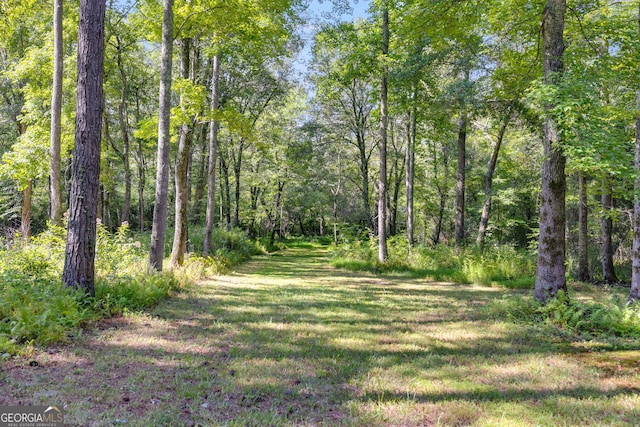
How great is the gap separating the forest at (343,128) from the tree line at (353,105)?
0.05 meters

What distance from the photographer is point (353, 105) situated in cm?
2361

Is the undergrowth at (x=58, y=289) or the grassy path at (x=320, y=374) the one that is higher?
the undergrowth at (x=58, y=289)

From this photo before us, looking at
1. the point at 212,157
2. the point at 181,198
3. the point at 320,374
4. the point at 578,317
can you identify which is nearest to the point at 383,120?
the point at 212,157

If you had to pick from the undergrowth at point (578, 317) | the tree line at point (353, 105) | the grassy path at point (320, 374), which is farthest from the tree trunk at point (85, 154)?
the undergrowth at point (578, 317)

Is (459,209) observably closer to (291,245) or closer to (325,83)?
(325,83)

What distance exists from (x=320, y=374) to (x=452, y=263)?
1084 centimetres

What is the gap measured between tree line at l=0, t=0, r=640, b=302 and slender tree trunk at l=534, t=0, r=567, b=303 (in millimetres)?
22

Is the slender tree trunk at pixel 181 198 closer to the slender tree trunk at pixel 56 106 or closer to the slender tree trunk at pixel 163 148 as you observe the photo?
the slender tree trunk at pixel 163 148

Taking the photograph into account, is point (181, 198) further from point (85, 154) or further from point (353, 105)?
point (353, 105)

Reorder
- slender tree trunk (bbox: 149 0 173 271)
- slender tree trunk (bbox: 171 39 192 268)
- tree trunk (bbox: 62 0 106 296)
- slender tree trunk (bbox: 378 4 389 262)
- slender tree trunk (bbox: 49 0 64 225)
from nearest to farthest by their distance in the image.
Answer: tree trunk (bbox: 62 0 106 296) → slender tree trunk (bbox: 149 0 173 271) → slender tree trunk (bbox: 49 0 64 225) → slender tree trunk (bbox: 171 39 192 268) → slender tree trunk (bbox: 378 4 389 262)

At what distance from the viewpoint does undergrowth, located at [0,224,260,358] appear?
420 centimetres

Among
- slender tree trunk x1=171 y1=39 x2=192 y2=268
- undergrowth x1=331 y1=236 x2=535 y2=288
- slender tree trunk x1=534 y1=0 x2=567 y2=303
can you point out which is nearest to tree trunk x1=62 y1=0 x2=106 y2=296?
slender tree trunk x1=171 y1=39 x2=192 y2=268

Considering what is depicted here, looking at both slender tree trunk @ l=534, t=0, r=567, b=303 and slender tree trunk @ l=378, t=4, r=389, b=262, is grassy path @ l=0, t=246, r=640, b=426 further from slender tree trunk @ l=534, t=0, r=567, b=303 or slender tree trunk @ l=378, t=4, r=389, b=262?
slender tree trunk @ l=378, t=4, r=389, b=262

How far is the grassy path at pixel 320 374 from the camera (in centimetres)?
288
